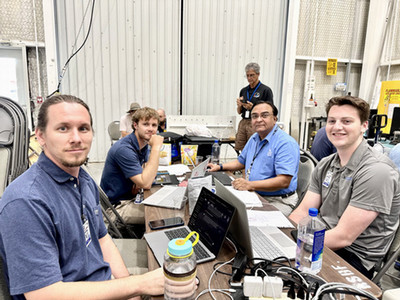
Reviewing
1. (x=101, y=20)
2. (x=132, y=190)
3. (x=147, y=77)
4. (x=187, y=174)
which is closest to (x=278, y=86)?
(x=147, y=77)

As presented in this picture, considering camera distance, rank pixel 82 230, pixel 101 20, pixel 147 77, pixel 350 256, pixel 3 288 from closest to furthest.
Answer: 1. pixel 3 288
2. pixel 82 230
3. pixel 350 256
4. pixel 101 20
5. pixel 147 77

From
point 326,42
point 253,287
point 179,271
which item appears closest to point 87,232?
point 179,271

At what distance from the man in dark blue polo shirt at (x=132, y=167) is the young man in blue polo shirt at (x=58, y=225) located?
0.89 m

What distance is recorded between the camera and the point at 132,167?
214cm

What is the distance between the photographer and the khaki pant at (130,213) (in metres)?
2.04

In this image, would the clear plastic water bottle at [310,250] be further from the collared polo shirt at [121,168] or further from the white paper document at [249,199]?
the collared polo shirt at [121,168]

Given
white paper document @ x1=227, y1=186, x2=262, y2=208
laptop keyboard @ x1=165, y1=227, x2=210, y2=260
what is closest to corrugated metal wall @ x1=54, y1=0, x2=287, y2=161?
white paper document @ x1=227, y1=186, x2=262, y2=208

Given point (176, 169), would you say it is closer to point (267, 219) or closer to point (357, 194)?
point (267, 219)

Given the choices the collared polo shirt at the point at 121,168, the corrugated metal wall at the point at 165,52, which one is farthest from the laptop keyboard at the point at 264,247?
the corrugated metal wall at the point at 165,52

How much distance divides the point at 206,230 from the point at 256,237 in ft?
0.82

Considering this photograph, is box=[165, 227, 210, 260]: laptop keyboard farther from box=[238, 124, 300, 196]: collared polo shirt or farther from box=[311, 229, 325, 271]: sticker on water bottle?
box=[238, 124, 300, 196]: collared polo shirt

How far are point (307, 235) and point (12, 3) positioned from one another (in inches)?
216

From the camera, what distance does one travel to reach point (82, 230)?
1.02 meters

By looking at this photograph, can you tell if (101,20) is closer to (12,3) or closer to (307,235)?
(12,3)
